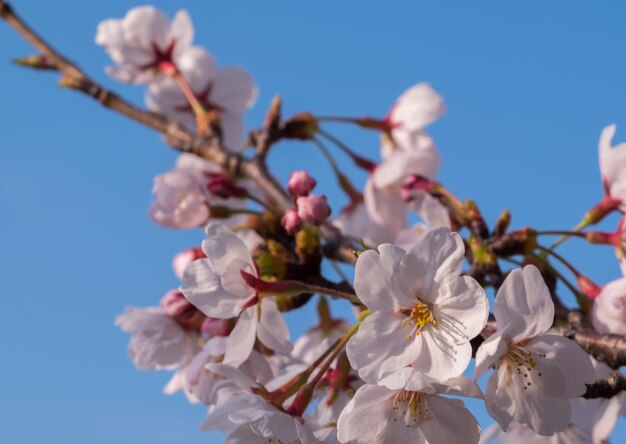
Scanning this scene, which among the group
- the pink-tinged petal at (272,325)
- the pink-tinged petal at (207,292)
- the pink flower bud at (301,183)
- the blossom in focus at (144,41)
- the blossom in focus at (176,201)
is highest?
the blossom in focus at (144,41)

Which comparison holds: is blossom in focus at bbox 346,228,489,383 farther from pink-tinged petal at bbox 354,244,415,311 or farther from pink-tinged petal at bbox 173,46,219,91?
pink-tinged petal at bbox 173,46,219,91

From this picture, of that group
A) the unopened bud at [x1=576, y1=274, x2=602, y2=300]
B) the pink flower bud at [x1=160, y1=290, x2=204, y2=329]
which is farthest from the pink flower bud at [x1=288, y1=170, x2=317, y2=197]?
the unopened bud at [x1=576, y1=274, x2=602, y2=300]

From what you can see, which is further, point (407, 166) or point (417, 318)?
point (407, 166)

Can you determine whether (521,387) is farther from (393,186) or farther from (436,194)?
(393,186)

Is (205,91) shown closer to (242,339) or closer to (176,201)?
(176,201)

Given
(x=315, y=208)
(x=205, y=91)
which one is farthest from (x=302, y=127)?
(x=315, y=208)

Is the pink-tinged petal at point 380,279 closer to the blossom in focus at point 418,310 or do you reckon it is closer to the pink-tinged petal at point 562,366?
the blossom in focus at point 418,310

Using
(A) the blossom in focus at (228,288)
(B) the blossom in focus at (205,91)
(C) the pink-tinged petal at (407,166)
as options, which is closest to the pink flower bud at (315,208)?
(A) the blossom in focus at (228,288)
